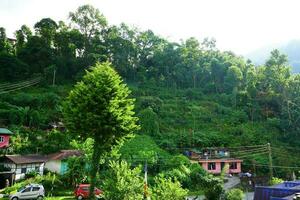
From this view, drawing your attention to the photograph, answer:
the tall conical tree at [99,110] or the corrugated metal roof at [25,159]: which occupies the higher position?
the tall conical tree at [99,110]

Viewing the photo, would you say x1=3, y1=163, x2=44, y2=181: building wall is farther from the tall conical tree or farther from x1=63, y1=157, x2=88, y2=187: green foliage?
the tall conical tree

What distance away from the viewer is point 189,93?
233ft

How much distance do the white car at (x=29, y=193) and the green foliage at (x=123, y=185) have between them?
1166cm

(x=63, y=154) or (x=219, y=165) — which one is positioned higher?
(x=63, y=154)

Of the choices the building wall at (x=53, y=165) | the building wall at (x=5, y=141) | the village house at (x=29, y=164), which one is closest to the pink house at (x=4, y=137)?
the building wall at (x=5, y=141)

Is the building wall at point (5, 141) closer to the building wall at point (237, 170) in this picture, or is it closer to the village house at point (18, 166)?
the village house at point (18, 166)

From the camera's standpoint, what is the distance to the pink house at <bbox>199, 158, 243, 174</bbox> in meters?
48.0

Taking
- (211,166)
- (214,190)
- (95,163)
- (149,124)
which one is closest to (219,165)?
(211,166)

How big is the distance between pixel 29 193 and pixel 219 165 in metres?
28.2

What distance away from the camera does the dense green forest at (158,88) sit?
50219 millimetres

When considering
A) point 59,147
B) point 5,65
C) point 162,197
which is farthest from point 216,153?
point 5,65

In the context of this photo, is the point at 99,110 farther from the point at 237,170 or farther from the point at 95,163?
the point at 237,170

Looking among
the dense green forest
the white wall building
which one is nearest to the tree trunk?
the white wall building

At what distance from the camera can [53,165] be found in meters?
38.5
